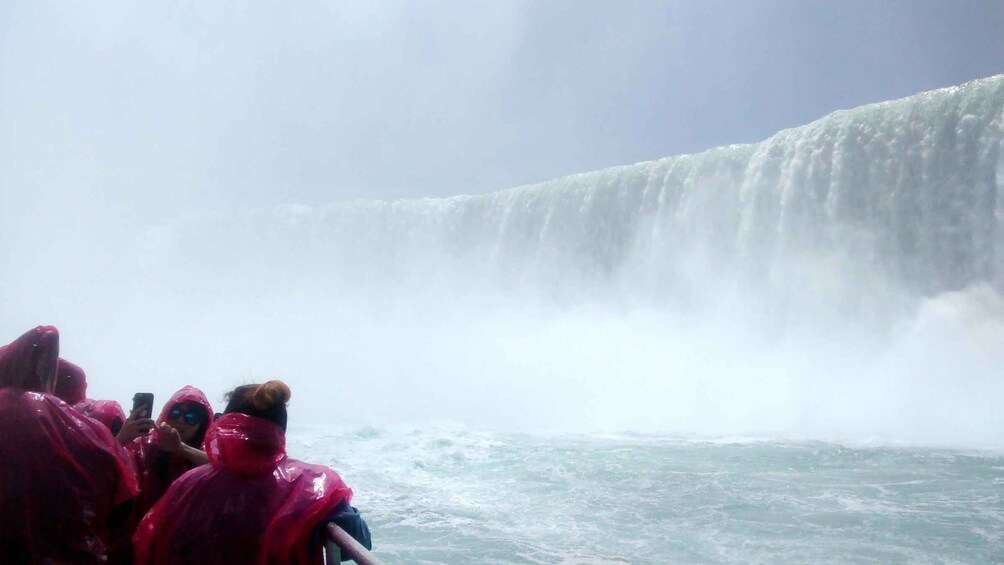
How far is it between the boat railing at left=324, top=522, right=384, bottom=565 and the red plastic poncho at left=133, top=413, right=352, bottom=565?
0.08 ft

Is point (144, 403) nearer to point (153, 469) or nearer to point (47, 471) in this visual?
point (153, 469)

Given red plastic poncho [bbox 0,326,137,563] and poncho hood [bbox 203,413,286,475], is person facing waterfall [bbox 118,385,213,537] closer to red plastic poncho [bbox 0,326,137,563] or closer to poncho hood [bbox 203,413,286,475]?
red plastic poncho [bbox 0,326,137,563]

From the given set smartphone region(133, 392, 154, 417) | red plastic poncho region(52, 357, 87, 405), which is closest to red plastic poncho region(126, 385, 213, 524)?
smartphone region(133, 392, 154, 417)

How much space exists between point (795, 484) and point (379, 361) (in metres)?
12.4

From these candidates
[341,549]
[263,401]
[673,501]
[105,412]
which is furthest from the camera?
[673,501]

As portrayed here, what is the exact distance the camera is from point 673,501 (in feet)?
21.9

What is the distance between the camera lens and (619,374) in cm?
1465

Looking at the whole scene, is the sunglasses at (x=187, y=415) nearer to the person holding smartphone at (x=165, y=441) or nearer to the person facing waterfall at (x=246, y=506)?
the person holding smartphone at (x=165, y=441)

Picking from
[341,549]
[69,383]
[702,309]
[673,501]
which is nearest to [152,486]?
[69,383]

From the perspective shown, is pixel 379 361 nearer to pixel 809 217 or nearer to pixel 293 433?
pixel 293 433

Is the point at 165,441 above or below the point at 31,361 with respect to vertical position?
below

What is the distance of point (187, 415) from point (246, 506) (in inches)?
28.3

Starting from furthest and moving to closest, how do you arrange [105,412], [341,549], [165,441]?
[105,412], [165,441], [341,549]

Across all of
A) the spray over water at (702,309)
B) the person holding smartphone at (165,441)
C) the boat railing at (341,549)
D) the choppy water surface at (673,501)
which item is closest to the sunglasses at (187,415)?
the person holding smartphone at (165,441)
